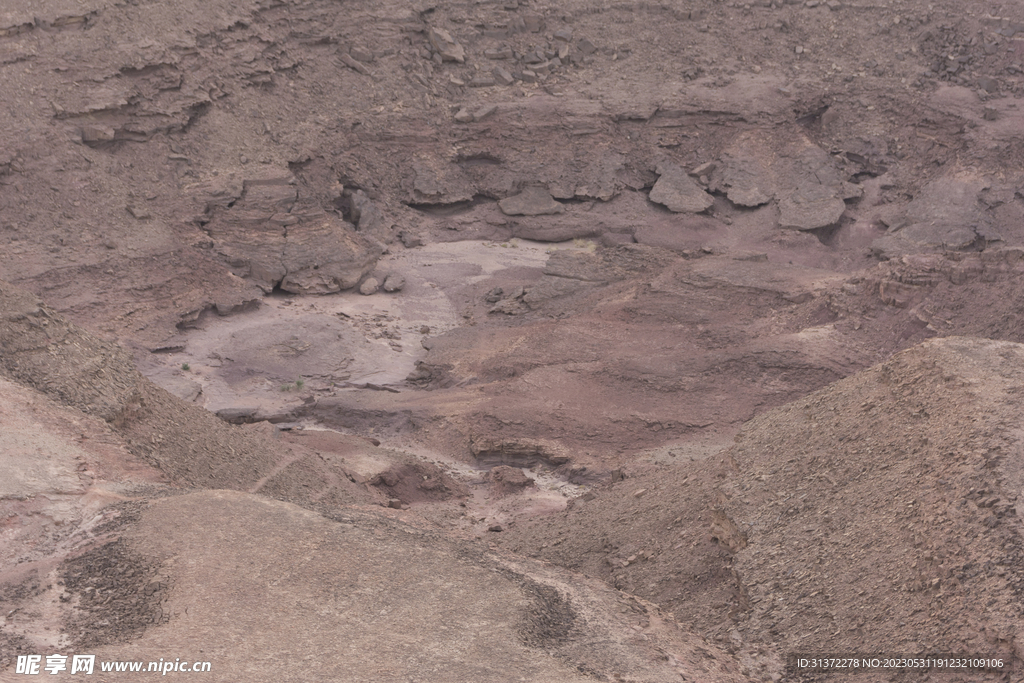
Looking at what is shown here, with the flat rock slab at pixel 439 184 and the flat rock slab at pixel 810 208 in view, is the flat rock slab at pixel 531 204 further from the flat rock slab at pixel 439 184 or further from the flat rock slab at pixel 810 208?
the flat rock slab at pixel 810 208

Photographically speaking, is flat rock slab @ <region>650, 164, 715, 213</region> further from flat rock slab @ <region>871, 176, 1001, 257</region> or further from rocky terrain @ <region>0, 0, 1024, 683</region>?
flat rock slab @ <region>871, 176, 1001, 257</region>

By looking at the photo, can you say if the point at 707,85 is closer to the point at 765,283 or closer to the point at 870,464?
the point at 765,283

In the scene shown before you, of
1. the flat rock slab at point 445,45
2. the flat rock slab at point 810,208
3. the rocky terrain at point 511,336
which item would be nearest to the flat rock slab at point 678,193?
the rocky terrain at point 511,336

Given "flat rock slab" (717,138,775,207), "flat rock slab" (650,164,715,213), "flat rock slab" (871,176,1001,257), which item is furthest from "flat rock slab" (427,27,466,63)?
"flat rock slab" (871,176,1001,257)

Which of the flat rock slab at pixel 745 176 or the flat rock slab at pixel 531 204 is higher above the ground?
the flat rock slab at pixel 745 176

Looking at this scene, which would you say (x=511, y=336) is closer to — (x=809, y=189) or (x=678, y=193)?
(x=678, y=193)

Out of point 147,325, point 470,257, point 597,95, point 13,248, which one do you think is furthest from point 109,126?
point 597,95
